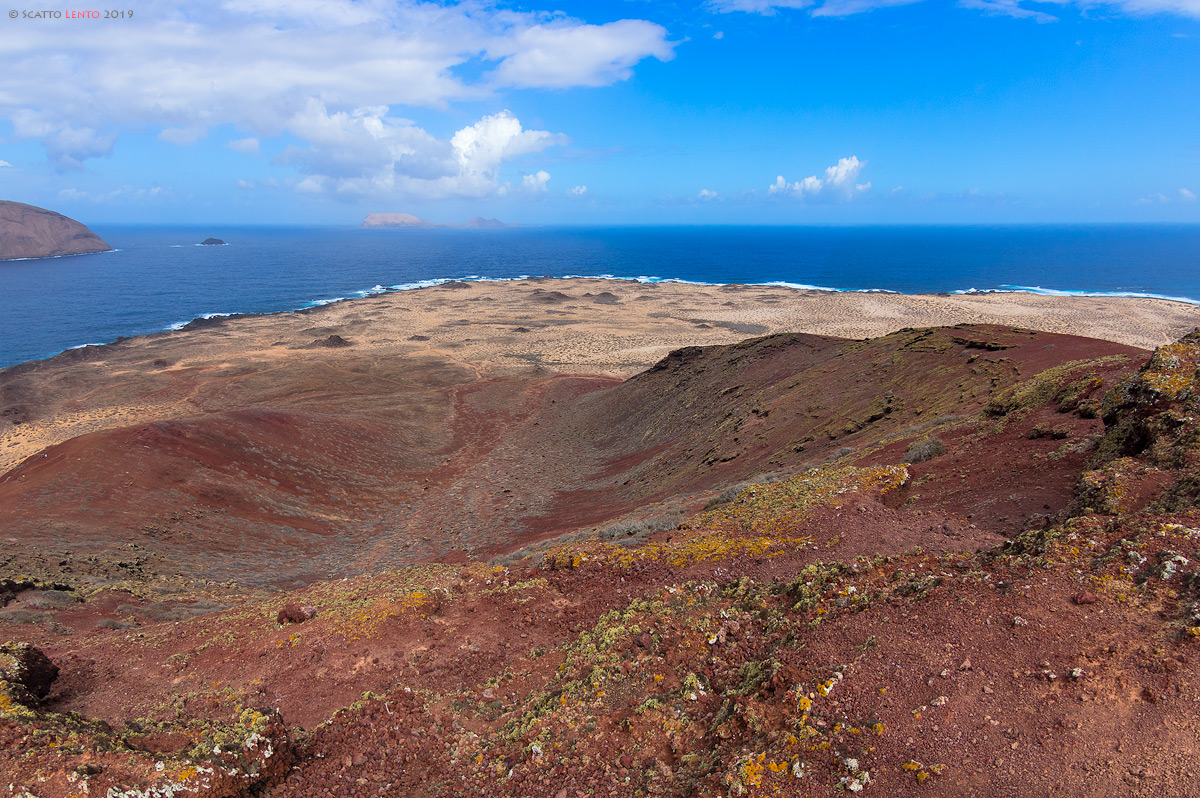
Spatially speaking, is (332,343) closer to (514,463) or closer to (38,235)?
(514,463)

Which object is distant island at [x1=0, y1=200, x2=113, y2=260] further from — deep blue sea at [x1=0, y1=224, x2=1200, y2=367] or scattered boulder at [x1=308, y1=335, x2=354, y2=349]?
scattered boulder at [x1=308, y1=335, x2=354, y2=349]

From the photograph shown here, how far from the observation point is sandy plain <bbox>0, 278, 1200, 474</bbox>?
42.7 m

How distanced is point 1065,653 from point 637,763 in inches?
162

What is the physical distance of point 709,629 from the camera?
7.33 meters

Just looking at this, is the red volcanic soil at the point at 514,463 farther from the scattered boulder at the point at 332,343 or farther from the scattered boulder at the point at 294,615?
the scattered boulder at the point at 332,343

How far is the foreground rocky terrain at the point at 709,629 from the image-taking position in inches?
188

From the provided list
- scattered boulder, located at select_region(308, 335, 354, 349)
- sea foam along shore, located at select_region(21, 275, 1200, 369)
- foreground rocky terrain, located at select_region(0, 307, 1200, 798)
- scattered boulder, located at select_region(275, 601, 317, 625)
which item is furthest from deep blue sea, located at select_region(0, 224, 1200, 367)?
scattered boulder, located at select_region(275, 601, 317, 625)

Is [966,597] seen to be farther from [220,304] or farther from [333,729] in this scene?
[220,304]

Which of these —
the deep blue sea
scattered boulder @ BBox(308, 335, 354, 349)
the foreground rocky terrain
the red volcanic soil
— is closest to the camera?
the foreground rocky terrain

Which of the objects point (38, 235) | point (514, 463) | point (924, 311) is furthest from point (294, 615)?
point (38, 235)

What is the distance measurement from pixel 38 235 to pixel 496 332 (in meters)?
168

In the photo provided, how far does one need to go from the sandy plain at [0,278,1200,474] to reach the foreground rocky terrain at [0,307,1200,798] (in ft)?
101

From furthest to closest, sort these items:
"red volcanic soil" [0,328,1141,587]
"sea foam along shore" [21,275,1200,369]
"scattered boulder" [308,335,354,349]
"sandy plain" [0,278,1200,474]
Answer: "sea foam along shore" [21,275,1200,369] < "scattered boulder" [308,335,354,349] < "sandy plain" [0,278,1200,474] < "red volcanic soil" [0,328,1141,587]

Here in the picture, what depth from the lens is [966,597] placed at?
6.00m
